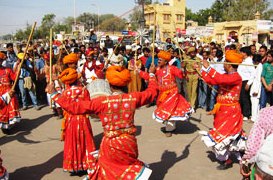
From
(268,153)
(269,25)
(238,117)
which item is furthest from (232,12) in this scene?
(268,153)

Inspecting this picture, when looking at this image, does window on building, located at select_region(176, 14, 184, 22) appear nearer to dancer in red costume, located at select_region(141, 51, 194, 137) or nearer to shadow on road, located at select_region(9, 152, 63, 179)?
dancer in red costume, located at select_region(141, 51, 194, 137)

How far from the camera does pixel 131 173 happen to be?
12.6ft

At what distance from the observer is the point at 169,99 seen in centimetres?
722

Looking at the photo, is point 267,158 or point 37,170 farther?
point 37,170

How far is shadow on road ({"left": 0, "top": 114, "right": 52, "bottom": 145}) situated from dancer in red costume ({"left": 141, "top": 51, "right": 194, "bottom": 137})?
3.02 meters

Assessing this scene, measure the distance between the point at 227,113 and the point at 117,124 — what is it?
2350mm

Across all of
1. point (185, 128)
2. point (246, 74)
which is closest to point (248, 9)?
point (246, 74)

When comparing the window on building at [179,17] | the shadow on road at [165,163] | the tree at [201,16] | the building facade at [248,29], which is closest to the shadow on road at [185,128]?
the shadow on road at [165,163]

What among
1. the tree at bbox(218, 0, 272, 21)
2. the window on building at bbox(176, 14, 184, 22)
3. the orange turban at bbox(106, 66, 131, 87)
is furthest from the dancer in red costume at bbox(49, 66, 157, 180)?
the window on building at bbox(176, 14, 184, 22)

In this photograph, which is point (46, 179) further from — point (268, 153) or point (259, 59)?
point (259, 59)

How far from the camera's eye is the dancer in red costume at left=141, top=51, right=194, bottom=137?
7152 mm

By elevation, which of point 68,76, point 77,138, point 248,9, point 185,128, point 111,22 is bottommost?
point 185,128

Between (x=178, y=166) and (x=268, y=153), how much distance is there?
3.55 m

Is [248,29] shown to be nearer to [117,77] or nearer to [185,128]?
[185,128]
